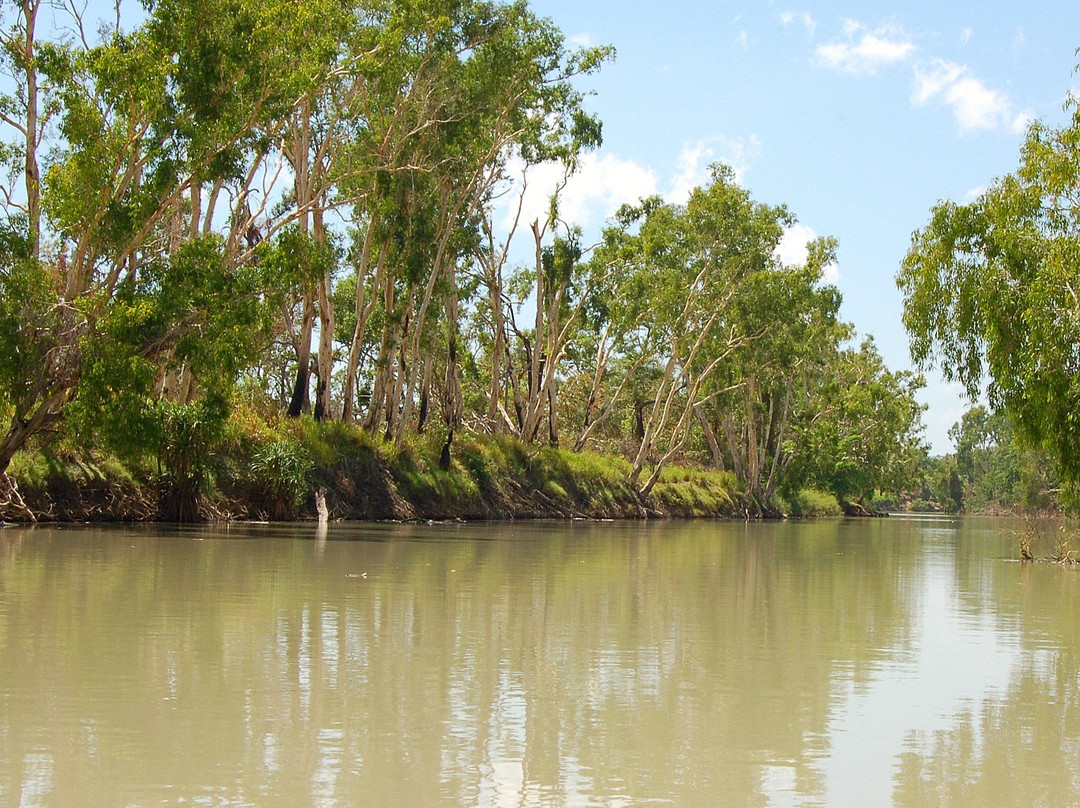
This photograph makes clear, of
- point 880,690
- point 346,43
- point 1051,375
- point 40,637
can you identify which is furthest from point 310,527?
point 880,690

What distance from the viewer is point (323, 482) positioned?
29375mm

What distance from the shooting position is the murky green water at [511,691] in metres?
5.18

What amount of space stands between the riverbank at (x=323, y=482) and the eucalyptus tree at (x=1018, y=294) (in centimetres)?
1399

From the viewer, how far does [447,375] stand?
40.4 metres

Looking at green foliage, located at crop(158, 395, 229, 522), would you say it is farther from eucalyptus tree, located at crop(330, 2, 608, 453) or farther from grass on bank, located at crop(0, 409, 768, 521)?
eucalyptus tree, located at crop(330, 2, 608, 453)

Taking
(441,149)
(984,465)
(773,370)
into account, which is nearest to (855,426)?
(773,370)

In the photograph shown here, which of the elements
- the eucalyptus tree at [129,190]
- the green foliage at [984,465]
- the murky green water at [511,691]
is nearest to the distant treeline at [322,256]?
the eucalyptus tree at [129,190]

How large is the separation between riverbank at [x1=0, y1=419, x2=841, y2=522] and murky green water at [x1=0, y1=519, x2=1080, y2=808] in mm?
8438

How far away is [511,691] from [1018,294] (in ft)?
44.9

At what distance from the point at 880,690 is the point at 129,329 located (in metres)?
15.5

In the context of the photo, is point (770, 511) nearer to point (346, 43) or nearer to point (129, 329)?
point (346, 43)

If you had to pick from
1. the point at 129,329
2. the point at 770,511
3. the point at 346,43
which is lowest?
the point at 770,511

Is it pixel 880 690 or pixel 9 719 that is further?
pixel 880 690

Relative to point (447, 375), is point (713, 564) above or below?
below
